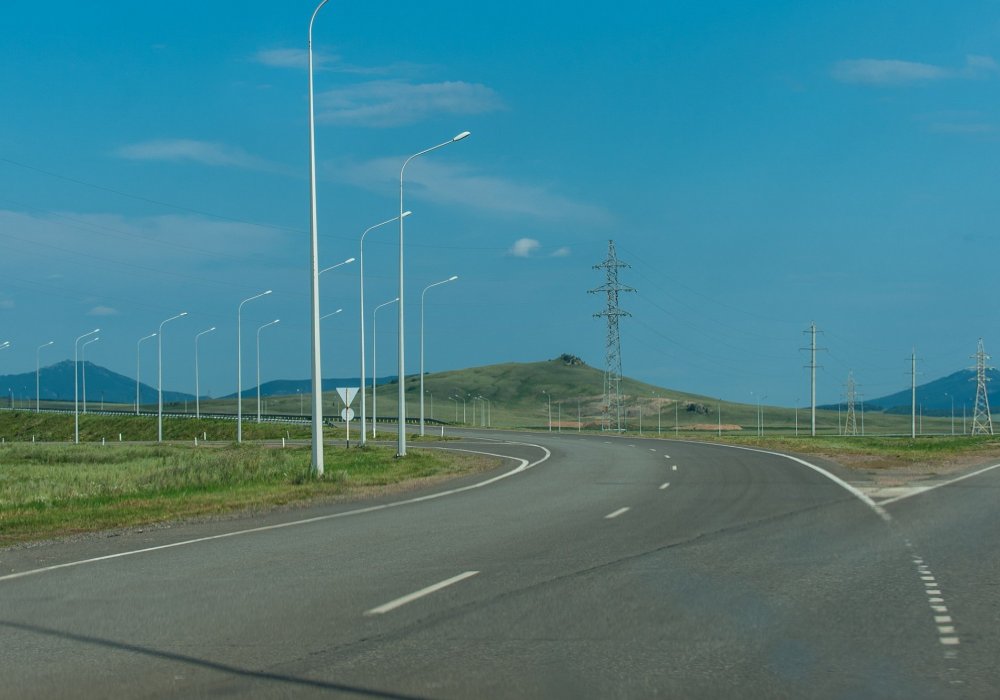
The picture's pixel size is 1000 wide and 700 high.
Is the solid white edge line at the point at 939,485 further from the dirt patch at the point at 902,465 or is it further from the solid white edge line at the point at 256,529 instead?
the solid white edge line at the point at 256,529

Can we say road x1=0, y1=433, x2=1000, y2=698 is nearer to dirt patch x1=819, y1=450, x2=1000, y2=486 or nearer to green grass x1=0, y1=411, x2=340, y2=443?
dirt patch x1=819, y1=450, x2=1000, y2=486

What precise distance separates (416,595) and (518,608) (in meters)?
1.14

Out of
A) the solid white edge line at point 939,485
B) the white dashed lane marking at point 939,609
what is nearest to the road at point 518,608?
the white dashed lane marking at point 939,609

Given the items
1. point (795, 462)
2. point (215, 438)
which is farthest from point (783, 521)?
point (215, 438)

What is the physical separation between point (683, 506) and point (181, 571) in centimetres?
1049

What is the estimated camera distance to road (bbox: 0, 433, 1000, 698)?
7402 millimetres

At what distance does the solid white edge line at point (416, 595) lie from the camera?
9.82 metres

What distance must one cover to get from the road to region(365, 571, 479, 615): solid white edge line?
0.05m

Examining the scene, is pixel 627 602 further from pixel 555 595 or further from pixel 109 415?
pixel 109 415

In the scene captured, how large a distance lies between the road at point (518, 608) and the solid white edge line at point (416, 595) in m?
0.05

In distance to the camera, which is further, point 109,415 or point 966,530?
point 109,415

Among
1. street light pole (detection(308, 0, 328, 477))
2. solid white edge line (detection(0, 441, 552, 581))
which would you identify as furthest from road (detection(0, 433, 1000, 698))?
street light pole (detection(308, 0, 328, 477))

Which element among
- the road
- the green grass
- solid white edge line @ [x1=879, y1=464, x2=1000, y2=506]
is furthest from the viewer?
the green grass

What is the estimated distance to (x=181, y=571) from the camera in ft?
41.2
